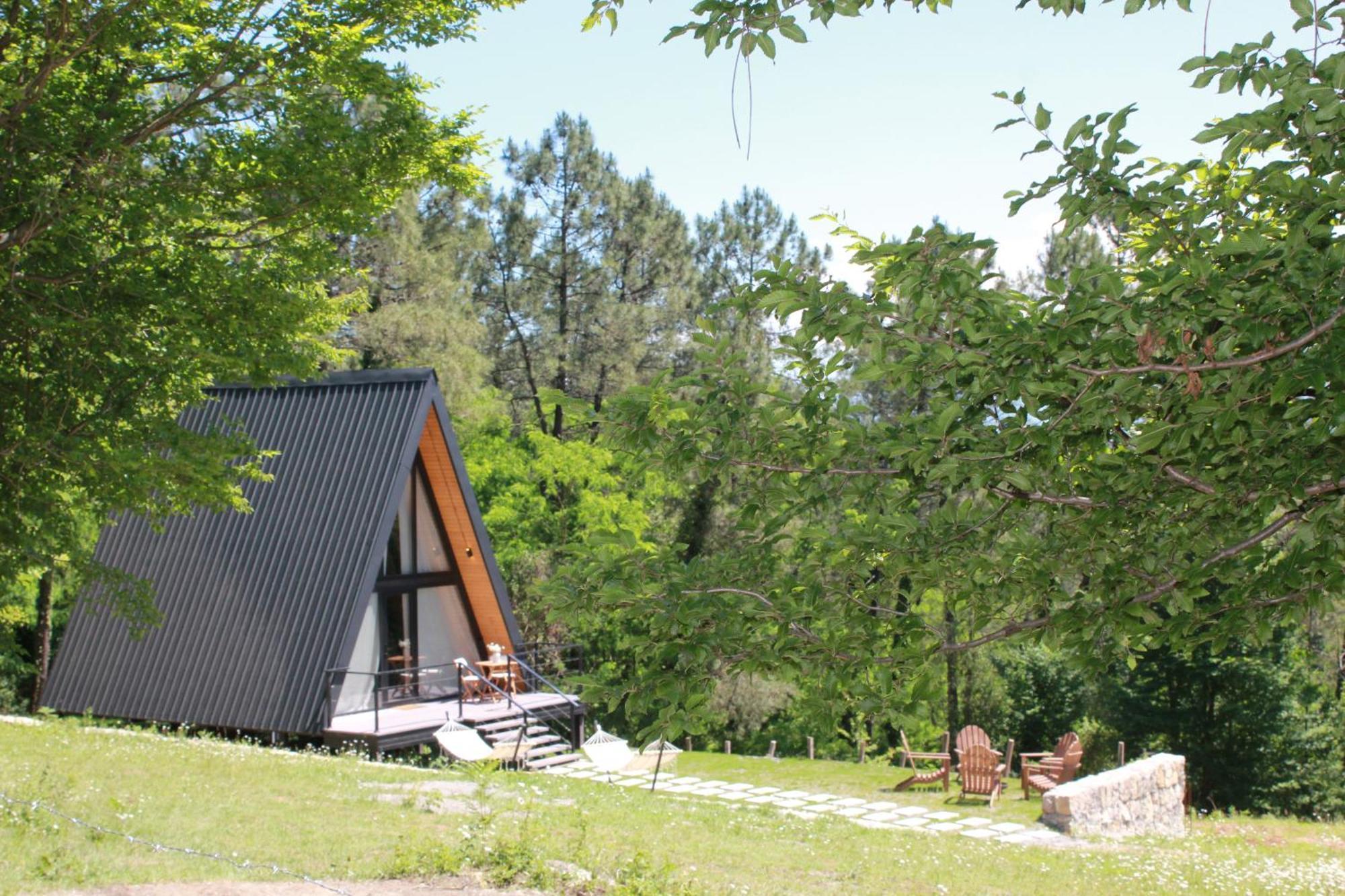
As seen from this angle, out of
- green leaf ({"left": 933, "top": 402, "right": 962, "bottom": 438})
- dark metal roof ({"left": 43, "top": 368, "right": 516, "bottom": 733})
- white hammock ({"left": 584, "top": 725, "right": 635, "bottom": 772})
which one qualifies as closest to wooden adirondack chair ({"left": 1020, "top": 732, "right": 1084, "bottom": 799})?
white hammock ({"left": 584, "top": 725, "right": 635, "bottom": 772})

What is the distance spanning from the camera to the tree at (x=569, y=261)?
3166cm

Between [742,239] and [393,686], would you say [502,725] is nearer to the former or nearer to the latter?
[393,686]

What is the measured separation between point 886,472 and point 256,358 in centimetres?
741

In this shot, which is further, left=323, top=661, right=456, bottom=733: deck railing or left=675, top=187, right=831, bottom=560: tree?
left=675, top=187, right=831, bottom=560: tree

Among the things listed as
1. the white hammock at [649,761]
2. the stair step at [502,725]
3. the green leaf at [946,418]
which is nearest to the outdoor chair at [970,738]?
the white hammock at [649,761]

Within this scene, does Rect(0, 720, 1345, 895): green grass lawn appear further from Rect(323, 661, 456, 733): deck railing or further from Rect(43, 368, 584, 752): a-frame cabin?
Rect(43, 368, 584, 752): a-frame cabin

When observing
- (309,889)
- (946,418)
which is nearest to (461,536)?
(309,889)

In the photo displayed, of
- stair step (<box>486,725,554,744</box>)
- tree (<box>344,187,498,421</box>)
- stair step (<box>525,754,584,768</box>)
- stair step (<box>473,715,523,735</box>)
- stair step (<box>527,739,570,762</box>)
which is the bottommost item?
stair step (<box>525,754,584,768</box>)

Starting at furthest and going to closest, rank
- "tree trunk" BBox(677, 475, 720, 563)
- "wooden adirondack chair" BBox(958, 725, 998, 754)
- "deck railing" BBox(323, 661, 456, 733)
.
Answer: "tree trunk" BBox(677, 475, 720, 563), "wooden adirondack chair" BBox(958, 725, 998, 754), "deck railing" BBox(323, 661, 456, 733)

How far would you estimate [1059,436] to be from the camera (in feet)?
10.7

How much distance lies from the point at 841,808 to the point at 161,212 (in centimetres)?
1189

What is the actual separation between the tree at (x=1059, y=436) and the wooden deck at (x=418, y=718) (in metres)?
13.2

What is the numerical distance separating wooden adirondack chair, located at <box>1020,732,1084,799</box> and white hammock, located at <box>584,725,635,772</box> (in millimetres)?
6874

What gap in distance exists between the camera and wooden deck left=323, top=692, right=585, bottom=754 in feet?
51.5
